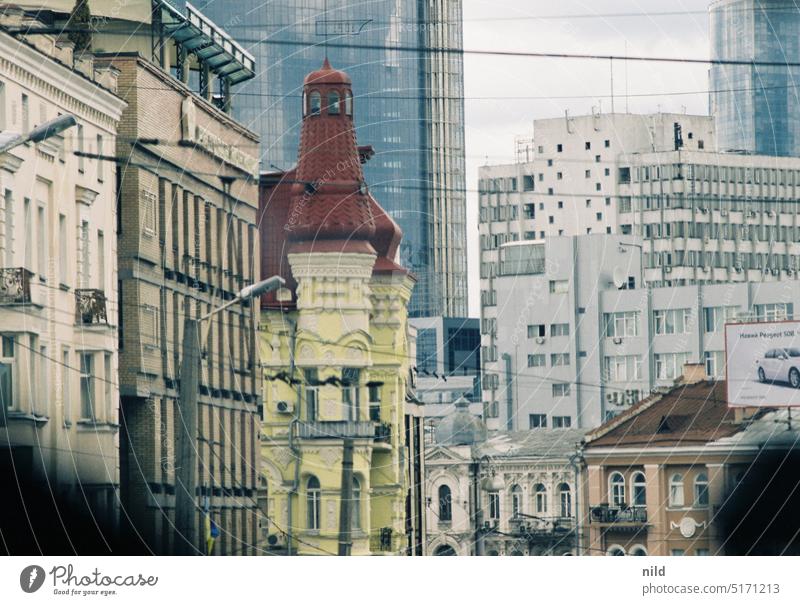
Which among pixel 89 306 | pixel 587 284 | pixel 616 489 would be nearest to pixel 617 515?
pixel 616 489

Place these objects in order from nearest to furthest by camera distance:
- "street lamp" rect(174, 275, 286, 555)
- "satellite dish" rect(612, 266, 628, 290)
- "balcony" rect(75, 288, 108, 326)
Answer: "street lamp" rect(174, 275, 286, 555) < "balcony" rect(75, 288, 108, 326) < "satellite dish" rect(612, 266, 628, 290)

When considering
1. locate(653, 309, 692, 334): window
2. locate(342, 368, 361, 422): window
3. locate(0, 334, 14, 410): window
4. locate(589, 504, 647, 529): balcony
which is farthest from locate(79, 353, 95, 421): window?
locate(653, 309, 692, 334): window

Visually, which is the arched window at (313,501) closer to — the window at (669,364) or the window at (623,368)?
the window at (623,368)

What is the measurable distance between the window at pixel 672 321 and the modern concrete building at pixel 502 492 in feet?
5.33

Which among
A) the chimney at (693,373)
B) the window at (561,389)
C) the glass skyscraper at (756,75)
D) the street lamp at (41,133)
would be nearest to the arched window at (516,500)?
the window at (561,389)

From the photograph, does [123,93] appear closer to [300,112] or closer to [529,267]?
[300,112]

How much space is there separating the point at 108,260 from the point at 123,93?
6.08 feet

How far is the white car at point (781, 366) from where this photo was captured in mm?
23422

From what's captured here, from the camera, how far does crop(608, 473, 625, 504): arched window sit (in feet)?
77.2

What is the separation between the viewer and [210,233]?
24312mm

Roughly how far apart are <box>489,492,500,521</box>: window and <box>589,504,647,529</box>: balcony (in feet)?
3.60

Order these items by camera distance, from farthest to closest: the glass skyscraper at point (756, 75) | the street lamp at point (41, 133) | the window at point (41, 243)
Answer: the glass skyscraper at point (756, 75)
the window at point (41, 243)
the street lamp at point (41, 133)

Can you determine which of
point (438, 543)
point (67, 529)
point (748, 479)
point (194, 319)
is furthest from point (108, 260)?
point (748, 479)

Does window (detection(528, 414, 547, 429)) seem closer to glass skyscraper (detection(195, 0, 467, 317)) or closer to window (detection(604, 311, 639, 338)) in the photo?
window (detection(604, 311, 639, 338))
